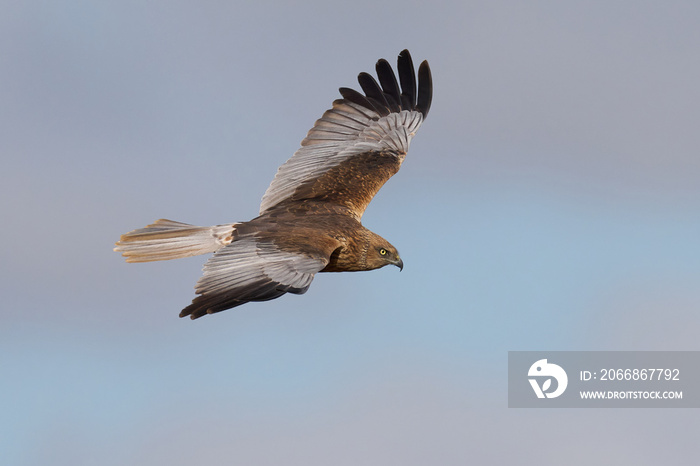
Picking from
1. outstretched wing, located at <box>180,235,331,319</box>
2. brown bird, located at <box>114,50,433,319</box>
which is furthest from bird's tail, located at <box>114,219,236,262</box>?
outstretched wing, located at <box>180,235,331,319</box>

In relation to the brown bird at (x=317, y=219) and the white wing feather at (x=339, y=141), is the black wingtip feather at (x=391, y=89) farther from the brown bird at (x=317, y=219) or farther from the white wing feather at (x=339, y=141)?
the white wing feather at (x=339, y=141)

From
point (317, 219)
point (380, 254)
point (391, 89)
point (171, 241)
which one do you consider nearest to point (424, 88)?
point (391, 89)

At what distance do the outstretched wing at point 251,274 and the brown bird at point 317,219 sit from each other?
0.04 ft

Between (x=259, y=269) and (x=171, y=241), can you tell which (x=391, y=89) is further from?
(x=259, y=269)

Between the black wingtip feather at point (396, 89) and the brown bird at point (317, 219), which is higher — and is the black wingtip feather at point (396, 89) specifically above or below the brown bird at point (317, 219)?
above

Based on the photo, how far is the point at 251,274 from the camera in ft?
36.2

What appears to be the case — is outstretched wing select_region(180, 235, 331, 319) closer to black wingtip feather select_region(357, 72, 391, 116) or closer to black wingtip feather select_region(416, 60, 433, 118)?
black wingtip feather select_region(357, 72, 391, 116)

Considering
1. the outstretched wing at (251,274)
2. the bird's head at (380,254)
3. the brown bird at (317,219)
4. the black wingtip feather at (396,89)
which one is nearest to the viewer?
the outstretched wing at (251,274)

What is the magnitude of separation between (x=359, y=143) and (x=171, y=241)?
13.6 ft

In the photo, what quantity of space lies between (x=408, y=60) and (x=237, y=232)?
558cm

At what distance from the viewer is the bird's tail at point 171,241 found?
12.4m

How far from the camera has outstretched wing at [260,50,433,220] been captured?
14164 mm

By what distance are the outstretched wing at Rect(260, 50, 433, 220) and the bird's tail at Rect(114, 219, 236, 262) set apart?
4.85 feet

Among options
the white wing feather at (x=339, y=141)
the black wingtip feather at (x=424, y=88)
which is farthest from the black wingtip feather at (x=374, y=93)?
the black wingtip feather at (x=424, y=88)
